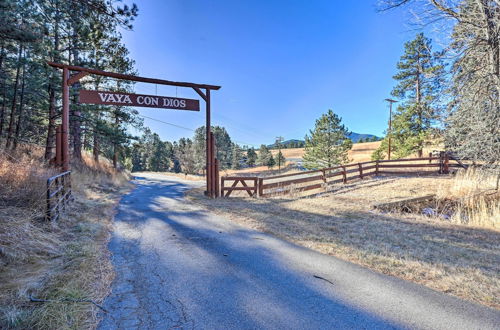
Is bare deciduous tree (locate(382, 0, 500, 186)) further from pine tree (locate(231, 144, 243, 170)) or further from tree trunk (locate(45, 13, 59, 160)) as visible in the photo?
pine tree (locate(231, 144, 243, 170))

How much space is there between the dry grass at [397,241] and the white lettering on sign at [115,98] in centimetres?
480

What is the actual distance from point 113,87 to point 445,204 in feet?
67.3

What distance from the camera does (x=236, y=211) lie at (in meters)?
7.11

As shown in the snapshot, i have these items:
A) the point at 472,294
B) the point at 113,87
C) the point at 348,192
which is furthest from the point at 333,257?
the point at 113,87

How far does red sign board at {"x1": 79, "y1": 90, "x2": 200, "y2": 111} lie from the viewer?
8.20 m

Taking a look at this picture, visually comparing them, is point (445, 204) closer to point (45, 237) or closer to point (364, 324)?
point (364, 324)

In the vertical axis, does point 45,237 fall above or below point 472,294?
above

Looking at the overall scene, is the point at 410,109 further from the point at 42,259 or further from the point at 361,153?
the point at 361,153

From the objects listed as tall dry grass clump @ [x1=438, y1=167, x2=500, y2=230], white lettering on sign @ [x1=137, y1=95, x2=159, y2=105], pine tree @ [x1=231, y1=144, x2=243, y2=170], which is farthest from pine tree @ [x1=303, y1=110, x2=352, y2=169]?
pine tree @ [x1=231, y1=144, x2=243, y2=170]

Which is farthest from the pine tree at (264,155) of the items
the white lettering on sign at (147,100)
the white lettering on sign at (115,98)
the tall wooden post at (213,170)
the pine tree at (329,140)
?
the white lettering on sign at (115,98)

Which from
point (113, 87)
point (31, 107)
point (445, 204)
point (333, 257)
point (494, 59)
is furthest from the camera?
point (113, 87)

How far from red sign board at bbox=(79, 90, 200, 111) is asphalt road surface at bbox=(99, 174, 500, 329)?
615 cm

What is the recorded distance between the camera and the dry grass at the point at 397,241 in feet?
9.55

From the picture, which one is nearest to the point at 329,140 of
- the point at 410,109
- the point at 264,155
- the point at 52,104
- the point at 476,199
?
the point at 410,109
